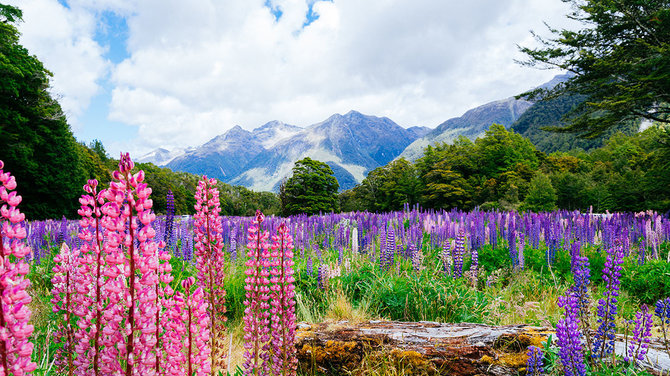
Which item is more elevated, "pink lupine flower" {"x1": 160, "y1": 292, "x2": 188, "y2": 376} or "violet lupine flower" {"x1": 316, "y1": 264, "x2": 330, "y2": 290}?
"pink lupine flower" {"x1": 160, "y1": 292, "x2": 188, "y2": 376}

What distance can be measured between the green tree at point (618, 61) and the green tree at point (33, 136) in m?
35.4

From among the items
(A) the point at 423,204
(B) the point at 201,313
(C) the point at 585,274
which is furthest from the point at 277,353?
(A) the point at 423,204

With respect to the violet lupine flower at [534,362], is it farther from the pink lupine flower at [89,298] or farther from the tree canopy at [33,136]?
the tree canopy at [33,136]

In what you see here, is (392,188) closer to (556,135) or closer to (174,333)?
(174,333)

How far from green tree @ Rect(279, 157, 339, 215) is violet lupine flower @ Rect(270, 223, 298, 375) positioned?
1449 inches

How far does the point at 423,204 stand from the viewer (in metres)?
34.3

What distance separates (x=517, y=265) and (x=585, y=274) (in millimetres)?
4733

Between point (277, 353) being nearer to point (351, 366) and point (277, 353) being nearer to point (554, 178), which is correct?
point (351, 366)

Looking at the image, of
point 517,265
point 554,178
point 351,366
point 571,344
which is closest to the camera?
point 571,344

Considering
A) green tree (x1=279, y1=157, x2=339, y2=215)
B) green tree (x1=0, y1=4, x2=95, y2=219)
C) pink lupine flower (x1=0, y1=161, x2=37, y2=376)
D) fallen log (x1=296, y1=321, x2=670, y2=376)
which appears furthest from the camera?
green tree (x1=279, y1=157, x2=339, y2=215)

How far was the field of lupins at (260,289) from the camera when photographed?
1.10 meters

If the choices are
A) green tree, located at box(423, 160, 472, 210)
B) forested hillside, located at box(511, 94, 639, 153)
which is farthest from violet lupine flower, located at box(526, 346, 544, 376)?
forested hillside, located at box(511, 94, 639, 153)

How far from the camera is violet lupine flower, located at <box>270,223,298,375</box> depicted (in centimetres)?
242

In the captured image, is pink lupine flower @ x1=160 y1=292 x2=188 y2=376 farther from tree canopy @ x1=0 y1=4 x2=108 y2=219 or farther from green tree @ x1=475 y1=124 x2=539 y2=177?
green tree @ x1=475 y1=124 x2=539 y2=177
